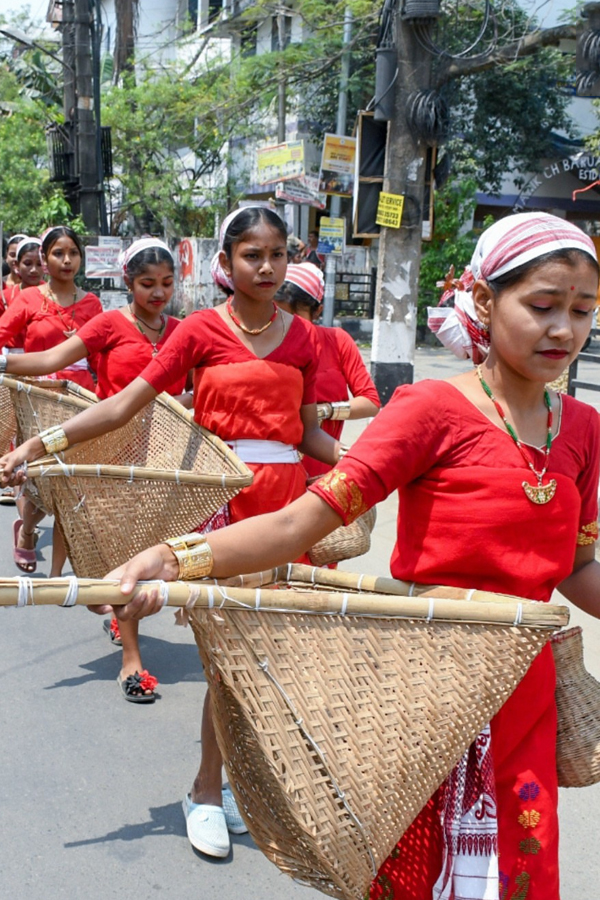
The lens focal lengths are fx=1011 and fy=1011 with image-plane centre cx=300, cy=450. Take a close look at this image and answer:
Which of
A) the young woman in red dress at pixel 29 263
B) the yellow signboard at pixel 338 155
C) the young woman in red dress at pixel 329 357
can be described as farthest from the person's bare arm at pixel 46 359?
the yellow signboard at pixel 338 155

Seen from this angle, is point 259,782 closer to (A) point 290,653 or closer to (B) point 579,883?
(A) point 290,653

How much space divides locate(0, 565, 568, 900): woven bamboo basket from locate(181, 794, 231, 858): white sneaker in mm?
1522

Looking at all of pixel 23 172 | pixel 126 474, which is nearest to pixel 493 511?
pixel 126 474

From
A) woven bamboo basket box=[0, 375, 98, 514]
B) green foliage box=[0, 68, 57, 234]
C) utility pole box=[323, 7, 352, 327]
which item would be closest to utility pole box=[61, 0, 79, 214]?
utility pole box=[323, 7, 352, 327]

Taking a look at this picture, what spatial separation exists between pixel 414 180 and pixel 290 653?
26.4 feet

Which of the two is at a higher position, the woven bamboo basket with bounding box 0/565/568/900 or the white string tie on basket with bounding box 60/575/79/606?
the white string tie on basket with bounding box 60/575/79/606

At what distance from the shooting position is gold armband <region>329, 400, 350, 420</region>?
4246mm

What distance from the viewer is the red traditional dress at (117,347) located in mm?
4570

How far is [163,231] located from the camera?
23797 millimetres

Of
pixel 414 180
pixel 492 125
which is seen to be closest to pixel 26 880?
pixel 414 180

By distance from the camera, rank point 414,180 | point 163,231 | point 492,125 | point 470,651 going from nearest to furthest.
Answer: point 470,651 < point 414,180 < point 492,125 < point 163,231

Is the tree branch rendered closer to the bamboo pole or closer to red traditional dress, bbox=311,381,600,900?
red traditional dress, bbox=311,381,600,900

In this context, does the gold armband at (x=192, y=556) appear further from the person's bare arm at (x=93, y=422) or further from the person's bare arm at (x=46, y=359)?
the person's bare arm at (x=46, y=359)

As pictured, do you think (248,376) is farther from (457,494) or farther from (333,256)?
(333,256)
